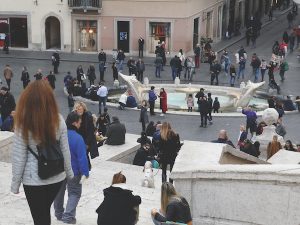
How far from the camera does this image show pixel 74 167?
6766 mm

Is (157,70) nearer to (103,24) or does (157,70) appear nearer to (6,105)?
(103,24)

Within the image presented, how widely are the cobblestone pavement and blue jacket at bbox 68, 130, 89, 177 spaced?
48.2 ft

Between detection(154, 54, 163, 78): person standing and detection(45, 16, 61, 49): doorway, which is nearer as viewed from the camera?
detection(154, 54, 163, 78): person standing

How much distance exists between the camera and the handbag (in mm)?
5113

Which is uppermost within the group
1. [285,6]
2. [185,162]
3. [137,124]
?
[285,6]

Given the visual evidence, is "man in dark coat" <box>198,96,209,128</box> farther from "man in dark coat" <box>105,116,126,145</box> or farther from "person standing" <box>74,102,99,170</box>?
"person standing" <box>74,102,99,170</box>

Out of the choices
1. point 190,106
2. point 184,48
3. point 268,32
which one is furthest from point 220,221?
point 268,32

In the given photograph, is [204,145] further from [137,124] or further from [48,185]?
[137,124]

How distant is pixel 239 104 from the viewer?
2598 cm

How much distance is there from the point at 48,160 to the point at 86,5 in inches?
1323

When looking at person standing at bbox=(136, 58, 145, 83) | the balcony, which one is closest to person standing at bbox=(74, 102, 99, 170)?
person standing at bbox=(136, 58, 145, 83)

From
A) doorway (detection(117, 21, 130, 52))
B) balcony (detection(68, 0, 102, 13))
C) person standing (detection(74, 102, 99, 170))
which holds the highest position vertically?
balcony (detection(68, 0, 102, 13))

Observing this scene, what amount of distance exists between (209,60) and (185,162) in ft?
87.0

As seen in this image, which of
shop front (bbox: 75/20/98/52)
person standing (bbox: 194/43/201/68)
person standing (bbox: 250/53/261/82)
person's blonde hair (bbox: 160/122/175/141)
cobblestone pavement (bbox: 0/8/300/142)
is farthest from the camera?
shop front (bbox: 75/20/98/52)
